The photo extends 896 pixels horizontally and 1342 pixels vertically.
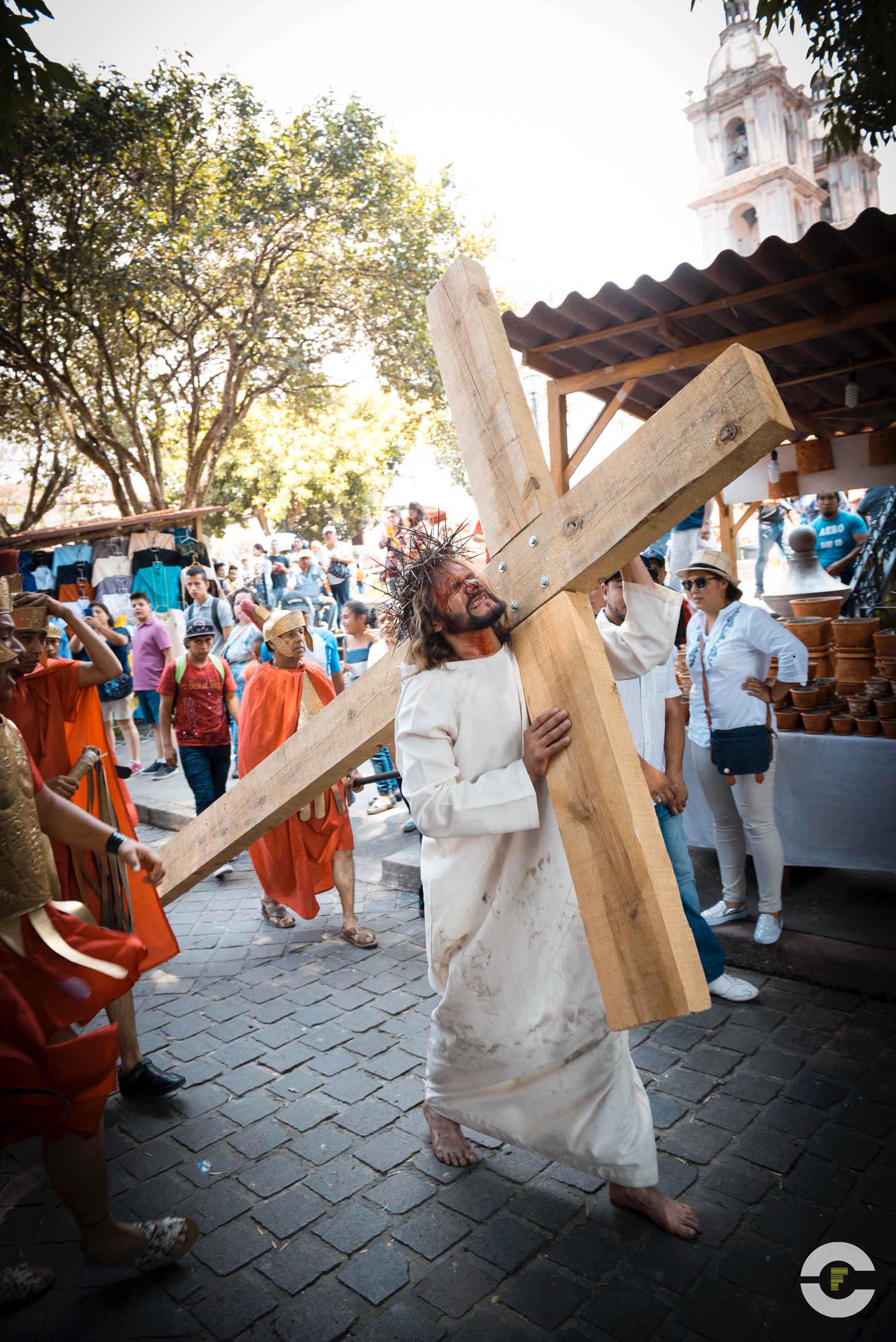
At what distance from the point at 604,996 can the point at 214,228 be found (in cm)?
1515

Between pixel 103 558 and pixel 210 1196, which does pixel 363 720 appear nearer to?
pixel 210 1196

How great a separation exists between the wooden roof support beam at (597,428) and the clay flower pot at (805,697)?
2932 mm

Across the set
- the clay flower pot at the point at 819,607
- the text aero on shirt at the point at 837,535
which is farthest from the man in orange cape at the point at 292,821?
the text aero on shirt at the point at 837,535

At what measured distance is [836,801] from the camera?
4.77 m

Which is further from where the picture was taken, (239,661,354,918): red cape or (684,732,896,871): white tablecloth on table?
(239,661,354,918): red cape

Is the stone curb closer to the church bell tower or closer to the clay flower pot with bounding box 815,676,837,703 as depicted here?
the clay flower pot with bounding box 815,676,837,703

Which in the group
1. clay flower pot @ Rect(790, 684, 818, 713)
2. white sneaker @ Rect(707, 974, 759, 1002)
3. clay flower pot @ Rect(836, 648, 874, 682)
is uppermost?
clay flower pot @ Rect(836, 648, 874, 682)

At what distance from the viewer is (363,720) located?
7.58 ft

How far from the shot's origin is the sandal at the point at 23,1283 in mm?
2385

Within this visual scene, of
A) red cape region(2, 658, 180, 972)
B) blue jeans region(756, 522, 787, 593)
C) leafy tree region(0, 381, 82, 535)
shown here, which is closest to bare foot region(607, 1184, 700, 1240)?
red cape region(2, 658, 180, 972)

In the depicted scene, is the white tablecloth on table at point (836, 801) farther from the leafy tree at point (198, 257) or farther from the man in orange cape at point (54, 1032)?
the leafy tree at point (198, 257)

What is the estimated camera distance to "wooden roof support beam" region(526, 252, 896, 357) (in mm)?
5004

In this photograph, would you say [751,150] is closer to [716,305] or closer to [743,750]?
[716,305]

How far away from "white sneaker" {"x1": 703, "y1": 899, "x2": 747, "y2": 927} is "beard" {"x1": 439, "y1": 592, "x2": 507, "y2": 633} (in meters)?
3.02
